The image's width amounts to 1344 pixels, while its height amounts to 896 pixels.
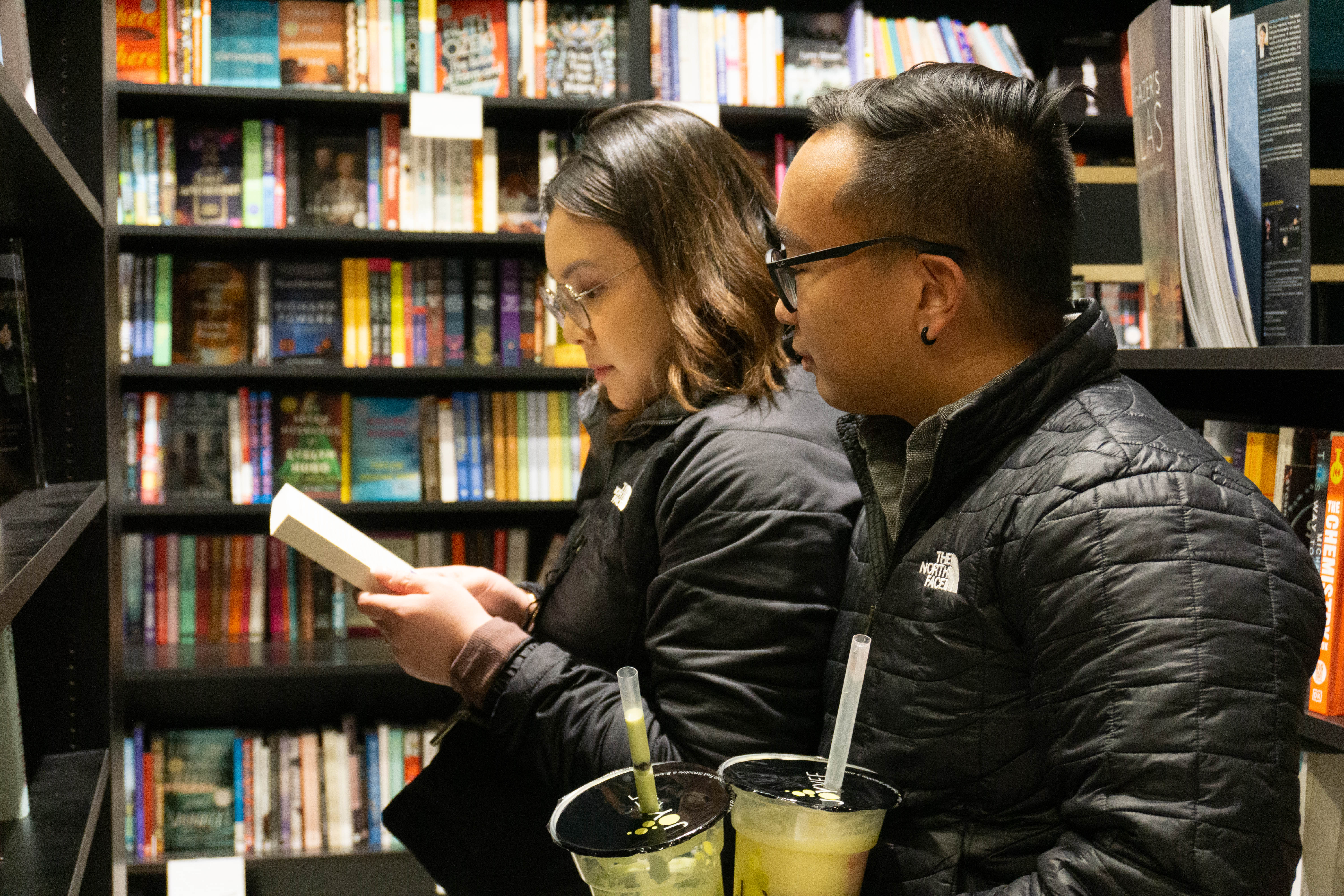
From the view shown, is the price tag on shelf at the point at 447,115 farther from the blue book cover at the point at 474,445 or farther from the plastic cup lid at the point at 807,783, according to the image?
the plastic cup lid at the point at 807,783

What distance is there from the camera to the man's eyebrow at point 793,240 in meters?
0.99

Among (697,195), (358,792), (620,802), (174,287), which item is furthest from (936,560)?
(174,287)

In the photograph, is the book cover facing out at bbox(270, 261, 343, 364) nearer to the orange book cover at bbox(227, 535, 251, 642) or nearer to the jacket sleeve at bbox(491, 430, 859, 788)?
the orange book cover at bbox(227, 535, 251, 642)

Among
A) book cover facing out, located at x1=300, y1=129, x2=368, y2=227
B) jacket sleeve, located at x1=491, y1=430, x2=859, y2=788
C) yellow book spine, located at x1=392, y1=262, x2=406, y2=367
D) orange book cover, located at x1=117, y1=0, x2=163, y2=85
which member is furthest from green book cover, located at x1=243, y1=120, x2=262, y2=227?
jacket sleeve, located at x1=491, y1=430, x2=859, y2=788

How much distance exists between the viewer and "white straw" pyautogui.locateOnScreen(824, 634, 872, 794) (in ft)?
2.61

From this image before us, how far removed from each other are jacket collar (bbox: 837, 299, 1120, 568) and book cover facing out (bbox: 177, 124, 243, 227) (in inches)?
87.5

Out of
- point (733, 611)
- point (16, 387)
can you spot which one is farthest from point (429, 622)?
point (16, 387)

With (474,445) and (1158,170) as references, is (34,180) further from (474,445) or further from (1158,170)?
(474,445)

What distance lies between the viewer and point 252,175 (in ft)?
8.48

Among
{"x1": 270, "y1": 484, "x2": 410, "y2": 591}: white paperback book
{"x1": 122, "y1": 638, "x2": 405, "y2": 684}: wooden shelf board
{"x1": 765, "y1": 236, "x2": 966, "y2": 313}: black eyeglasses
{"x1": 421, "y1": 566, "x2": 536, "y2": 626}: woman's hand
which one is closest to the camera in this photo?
{"x1": 765, "y1": 236, "x2": 966, "y2": 313}: black eyeglasses

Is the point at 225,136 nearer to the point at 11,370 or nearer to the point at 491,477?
the point at 491,477

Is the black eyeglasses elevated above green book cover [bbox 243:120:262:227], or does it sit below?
below

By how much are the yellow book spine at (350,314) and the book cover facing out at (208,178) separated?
0.91 ft

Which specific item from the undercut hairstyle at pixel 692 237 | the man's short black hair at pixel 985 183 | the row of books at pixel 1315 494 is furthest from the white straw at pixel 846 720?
the row of books at pixel 1315 494
